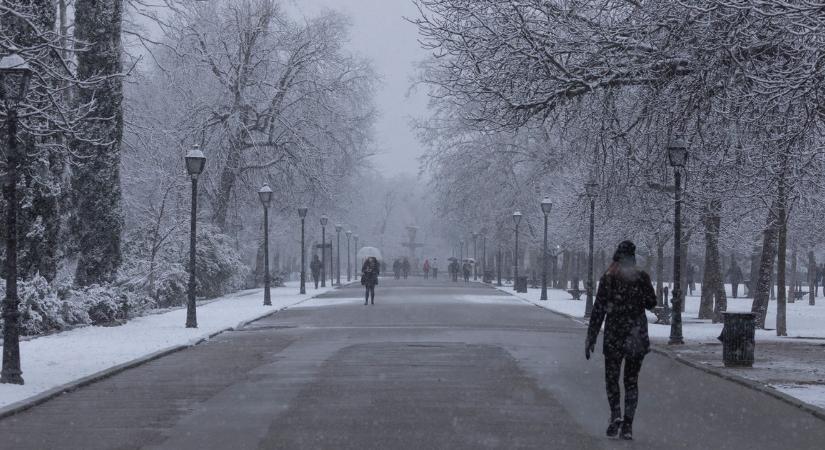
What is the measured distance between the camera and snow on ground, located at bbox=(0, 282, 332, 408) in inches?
557

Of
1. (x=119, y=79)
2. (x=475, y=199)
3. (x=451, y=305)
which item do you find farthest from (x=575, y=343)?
(x=475, y=199)

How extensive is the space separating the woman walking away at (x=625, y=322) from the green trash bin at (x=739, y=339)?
6.87 meters

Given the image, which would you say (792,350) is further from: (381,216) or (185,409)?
(381,216)

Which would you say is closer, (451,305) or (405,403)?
(405,403)

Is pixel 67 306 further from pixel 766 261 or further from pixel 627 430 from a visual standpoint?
pixel 627 430

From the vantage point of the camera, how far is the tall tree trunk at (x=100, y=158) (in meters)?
25.0

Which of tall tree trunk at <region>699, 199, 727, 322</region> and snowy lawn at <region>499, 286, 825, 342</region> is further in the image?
tall tree trunk at <region>699, 199, 727, 322</region>

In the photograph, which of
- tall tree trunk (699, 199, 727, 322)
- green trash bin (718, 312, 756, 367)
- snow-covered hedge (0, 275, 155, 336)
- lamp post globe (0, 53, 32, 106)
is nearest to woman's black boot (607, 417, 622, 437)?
green trash bin (718, 312, 756, 367)

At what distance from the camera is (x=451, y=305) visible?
1497 inches

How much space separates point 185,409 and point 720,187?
1530 cm

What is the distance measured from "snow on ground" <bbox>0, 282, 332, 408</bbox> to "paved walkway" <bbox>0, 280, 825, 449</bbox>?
0.62m

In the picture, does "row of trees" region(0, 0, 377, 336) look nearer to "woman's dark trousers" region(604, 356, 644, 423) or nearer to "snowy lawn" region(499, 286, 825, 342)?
"snowy lawn" region(499, 286, 825, 342)

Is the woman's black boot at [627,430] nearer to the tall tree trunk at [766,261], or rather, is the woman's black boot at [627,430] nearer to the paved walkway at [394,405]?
the paved walkway at [394,405]

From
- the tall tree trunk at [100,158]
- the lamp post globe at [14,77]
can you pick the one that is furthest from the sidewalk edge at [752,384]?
the tall tree trunk at [100,158]
